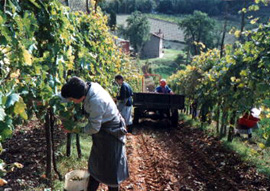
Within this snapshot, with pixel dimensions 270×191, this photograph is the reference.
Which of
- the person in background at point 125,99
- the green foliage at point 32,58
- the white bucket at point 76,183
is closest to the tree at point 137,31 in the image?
the person in background at point 125,99

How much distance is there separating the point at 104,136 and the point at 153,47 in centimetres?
6017

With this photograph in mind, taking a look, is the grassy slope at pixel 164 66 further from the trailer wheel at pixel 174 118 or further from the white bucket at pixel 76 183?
the white bucket at pixel 76 183

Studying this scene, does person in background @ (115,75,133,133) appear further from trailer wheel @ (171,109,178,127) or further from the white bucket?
the white bucket

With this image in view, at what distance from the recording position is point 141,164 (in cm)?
Answer: 615

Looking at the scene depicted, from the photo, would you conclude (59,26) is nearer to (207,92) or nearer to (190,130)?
(207,92)

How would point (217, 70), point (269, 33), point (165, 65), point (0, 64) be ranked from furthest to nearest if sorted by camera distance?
point (165, 65), point (217, 70), point (269, 33), point (0, 64)

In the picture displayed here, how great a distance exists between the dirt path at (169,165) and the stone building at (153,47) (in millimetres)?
54744

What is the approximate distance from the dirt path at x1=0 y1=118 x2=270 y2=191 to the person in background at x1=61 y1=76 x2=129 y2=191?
136 cm

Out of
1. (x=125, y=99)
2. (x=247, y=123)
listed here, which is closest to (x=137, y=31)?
(x=125, y=99)

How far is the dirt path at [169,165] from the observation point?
495 centimetres

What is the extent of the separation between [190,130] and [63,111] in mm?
7186

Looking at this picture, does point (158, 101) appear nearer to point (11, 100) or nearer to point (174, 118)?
point (174, 118)

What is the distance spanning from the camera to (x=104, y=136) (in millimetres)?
3400

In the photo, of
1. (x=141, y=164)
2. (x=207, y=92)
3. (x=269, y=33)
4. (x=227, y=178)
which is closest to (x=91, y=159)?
(x=141, y=164)
